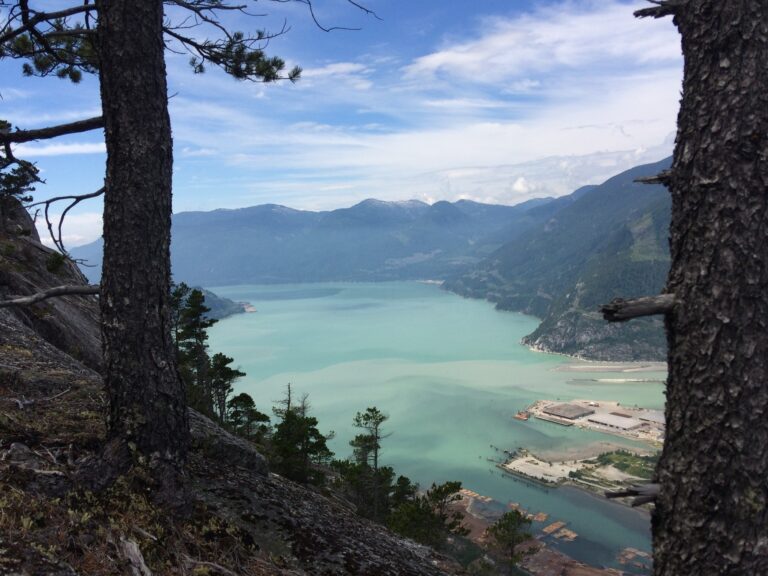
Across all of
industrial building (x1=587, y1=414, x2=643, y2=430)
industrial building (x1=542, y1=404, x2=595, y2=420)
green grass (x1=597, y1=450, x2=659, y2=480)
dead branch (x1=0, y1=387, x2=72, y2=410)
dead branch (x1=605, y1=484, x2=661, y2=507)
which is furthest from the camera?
industrial building (x1=542, y1=404, x2=595, y2=420)

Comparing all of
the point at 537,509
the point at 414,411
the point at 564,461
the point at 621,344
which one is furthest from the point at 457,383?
the point at 621,344

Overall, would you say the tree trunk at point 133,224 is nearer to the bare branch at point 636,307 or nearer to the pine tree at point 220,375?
the bare branch at point 636,307

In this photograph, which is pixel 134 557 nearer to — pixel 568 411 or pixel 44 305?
pixel 44 305

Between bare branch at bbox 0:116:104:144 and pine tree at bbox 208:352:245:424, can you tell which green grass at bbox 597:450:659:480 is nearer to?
pine tree at bbox 208:352:245:424

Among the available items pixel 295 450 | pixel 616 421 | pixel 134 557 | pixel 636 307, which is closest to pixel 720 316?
pixel 636 307

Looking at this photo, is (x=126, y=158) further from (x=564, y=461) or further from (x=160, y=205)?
(x=564, y=461)

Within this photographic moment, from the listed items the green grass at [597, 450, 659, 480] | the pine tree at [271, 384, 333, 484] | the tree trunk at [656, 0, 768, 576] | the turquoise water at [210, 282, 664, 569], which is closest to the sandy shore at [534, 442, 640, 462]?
the turquoise water at [210, 282, 664, 569]

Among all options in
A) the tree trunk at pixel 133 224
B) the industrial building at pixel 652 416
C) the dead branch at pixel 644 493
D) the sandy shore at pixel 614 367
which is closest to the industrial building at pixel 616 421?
the industrial building at pixel 652 416
